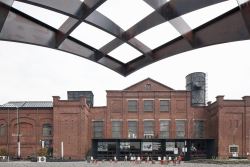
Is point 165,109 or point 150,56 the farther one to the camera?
point 165,109

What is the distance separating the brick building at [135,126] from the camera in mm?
63281

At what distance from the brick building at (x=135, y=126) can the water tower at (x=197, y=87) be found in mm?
7879

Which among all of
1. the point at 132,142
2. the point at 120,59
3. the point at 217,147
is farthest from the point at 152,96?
the point at 120,59

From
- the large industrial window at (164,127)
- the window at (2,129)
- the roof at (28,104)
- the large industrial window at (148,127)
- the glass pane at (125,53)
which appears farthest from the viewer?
the roof at (28,104)

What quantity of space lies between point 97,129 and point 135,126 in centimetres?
539

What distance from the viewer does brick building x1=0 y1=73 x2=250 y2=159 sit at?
63.3 m

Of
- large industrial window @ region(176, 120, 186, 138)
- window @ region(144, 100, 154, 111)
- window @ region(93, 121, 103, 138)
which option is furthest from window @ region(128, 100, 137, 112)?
large industrial window @ region(176, 120, 186, 138)

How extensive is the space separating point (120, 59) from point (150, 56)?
58cm

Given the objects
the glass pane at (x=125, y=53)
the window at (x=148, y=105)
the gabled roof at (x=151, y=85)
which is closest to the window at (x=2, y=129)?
the gabled roof at (x=151, y=85)

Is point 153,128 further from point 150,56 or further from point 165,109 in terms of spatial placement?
point 150,56

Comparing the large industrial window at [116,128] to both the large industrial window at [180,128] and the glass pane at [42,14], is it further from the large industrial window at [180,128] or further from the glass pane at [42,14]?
the glass pane at [42,14]

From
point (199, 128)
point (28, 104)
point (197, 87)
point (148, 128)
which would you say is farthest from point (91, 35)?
point (197, 87)

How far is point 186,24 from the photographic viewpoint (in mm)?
5668

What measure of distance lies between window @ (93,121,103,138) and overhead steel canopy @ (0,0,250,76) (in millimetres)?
60841
